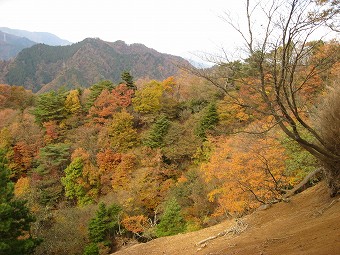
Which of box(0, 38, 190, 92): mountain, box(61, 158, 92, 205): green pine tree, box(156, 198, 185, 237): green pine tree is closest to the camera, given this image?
box(156, 198, 185, 237): green pine tree

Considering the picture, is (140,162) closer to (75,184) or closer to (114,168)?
(114,168)

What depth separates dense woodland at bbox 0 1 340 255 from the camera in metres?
4.67

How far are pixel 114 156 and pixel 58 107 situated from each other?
11920 mm

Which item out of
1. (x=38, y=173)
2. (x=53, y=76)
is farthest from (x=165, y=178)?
(x=53, y=76)

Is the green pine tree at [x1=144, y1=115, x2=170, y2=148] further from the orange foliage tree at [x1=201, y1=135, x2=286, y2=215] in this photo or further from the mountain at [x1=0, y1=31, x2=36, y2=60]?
the mountain at [x1=0, y1=31, x2=36, y2=60]

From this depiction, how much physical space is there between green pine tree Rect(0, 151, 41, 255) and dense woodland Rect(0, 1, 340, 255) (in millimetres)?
62

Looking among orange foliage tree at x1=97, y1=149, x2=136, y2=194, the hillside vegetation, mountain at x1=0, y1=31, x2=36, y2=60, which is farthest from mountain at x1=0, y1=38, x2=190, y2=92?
mountain at x1=0, y1=31, x2=36, y2=60

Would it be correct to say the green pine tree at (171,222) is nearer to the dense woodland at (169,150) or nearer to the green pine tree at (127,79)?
the dense woodland at (169,150)

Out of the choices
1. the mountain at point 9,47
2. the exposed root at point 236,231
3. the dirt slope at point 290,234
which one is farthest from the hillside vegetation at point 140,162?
the mountain at point 9,47

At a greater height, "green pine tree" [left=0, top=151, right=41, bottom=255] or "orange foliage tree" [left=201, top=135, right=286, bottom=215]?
"orange foliage tree" [left=201, top=135, right=286, bottom=215]

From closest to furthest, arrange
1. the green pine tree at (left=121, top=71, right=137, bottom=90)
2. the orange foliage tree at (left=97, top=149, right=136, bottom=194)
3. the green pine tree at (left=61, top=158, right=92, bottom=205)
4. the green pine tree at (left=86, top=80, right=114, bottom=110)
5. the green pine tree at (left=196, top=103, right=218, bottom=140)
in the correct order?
the orange foliage tree at (left=97, top=149, right=136, bottom=194) → the green pine tree at (left=61, top=158, right=92, bottom=205) → the green pine tree at (left=196, top=103, right=218, bottom=140) → the green pine tree at (left=86, top=80, right=114, bottom=110) → the green pine tree at (left=121, top=71, right=137, bottom=90)

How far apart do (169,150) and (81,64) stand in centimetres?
9102

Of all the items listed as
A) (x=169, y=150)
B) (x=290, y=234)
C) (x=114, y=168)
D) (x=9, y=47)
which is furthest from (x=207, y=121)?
(x=9, y=47)

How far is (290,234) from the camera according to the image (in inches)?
198
